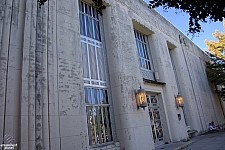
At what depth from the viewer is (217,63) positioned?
56.2ft

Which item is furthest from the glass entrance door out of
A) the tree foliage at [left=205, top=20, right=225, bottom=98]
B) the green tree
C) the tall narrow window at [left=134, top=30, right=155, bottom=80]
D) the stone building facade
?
the tree foliage at [left=205, top=20, right=225, bottom=98]

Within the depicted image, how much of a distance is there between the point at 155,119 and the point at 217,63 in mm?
12776

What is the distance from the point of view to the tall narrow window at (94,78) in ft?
18.7

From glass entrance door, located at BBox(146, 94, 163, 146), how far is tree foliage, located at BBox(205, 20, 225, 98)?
11.0 meters

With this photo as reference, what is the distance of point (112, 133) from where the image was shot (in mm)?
6148

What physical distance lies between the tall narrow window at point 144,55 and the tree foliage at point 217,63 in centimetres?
1045

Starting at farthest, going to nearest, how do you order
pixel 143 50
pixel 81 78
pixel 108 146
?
pixel 143 50
pixel 108 146
pixel 81 78

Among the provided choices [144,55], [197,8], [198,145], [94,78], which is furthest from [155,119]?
[197,8]

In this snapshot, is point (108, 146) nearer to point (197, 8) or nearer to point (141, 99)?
point (141, 99)

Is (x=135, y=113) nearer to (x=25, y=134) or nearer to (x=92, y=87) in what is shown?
(x=92, y=87)

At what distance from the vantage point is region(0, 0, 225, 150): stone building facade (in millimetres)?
3967

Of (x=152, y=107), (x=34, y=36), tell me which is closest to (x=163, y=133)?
(x=152, y=107)

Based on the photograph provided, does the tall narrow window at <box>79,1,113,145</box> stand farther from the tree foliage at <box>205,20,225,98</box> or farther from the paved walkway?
the tree foliage at <box>205,20,225,98</box>

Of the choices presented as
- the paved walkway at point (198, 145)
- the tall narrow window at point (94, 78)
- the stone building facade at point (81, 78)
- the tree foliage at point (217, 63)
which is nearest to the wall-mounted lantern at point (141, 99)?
the stone building facade at point (81, 78)
